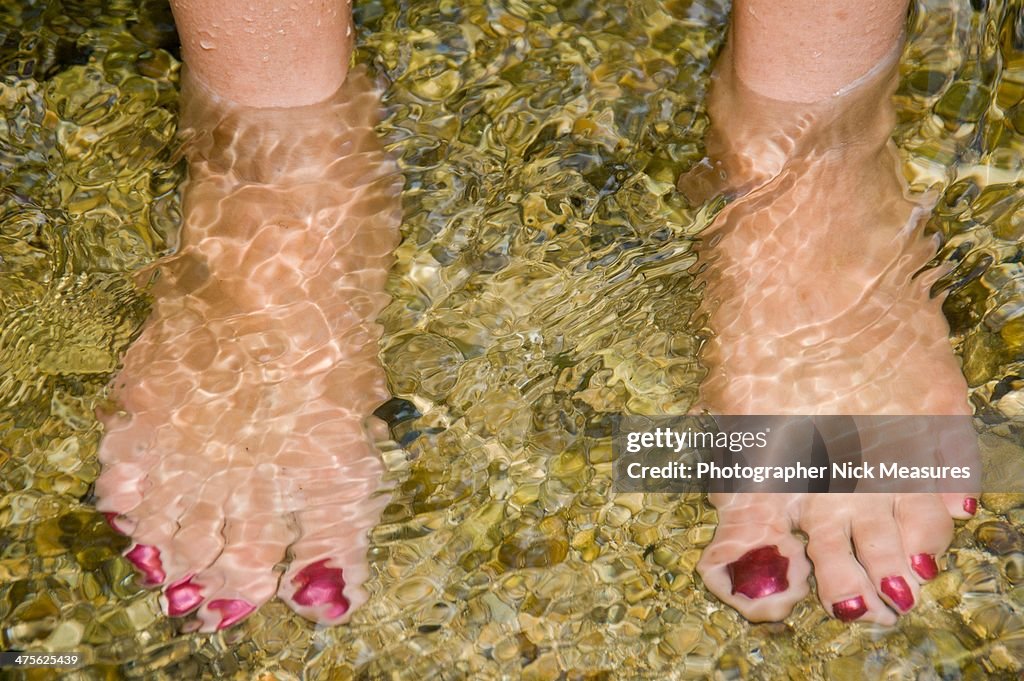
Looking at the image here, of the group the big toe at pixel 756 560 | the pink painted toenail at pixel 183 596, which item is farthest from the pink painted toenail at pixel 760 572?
the pink painted toenail at pixel 183 596

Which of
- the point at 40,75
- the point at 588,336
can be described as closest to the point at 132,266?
the point at 40,75

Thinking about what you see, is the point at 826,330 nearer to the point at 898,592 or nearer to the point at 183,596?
the point at 898,592

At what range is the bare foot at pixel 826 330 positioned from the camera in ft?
4.58

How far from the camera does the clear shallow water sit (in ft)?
4.30

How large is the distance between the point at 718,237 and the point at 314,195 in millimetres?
658

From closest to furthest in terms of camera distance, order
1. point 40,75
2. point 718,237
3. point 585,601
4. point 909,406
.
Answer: point 585,601 → point 909,406 → point 718,237 → point 40,75

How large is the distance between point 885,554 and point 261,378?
0.96 meters

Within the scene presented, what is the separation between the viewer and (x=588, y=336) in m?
1.54

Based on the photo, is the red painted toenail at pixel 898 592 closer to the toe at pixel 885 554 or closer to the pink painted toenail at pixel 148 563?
the toe at pixel 885 554

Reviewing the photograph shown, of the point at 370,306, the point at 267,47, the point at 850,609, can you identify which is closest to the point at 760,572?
the point at 850,609

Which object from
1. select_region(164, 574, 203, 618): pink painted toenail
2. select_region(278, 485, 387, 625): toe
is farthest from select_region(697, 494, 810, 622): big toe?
select_region(164, 574, 203, 618): pink painted toenail

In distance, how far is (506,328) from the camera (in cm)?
154

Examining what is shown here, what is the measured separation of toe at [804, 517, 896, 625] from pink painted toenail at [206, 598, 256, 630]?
804mm

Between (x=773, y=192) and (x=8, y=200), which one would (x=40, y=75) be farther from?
(x=773, y=192)
